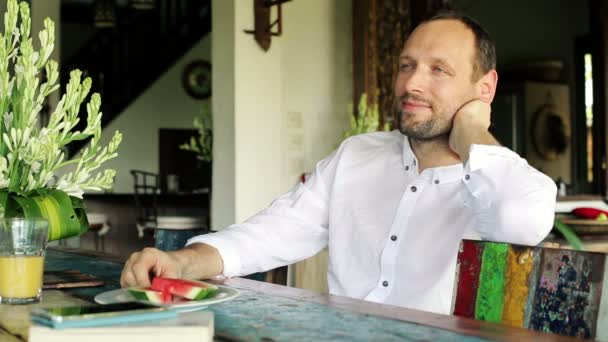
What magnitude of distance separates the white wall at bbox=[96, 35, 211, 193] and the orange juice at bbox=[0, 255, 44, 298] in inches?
365

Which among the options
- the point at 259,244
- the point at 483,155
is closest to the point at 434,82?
the point at 483,155

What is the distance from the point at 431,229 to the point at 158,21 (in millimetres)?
8631

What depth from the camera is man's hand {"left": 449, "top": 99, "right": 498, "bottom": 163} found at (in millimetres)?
1919

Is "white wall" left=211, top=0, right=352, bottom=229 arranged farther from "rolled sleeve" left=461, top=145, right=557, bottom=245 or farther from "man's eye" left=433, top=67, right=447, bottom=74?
"rolled sleeve" left=461, top=145, right=557, bottom=245

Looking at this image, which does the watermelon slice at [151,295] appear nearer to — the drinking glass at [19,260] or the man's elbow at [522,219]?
the drinking glass at [19,260]

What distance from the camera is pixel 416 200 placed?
2.04 metres

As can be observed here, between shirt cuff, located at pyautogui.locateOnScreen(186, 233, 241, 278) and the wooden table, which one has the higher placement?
shirt cuff, located at pyautogui.locateOnScreen(186, 233, 241, 278)

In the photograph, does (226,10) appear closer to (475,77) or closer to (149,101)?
(475,77)

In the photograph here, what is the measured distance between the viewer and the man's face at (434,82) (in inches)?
80.6

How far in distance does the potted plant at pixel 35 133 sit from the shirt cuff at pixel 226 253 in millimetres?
309

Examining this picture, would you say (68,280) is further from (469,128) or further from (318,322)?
(469,128)

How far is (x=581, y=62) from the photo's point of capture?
28.6 feet

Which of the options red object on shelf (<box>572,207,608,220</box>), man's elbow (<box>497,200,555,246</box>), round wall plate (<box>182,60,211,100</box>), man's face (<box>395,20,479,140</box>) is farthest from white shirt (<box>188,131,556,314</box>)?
round wall plate (<box>182,60,211,100</box>)

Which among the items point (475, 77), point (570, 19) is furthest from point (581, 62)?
point (475, 77)
